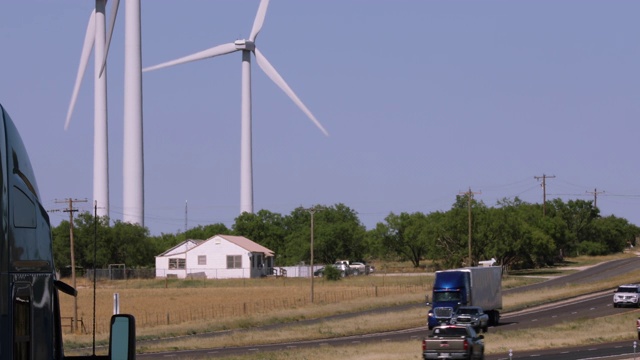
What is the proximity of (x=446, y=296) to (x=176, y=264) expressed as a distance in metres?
91.8

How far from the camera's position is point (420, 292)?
10175cm

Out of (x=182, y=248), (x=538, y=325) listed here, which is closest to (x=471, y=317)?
(x=538, y=325)

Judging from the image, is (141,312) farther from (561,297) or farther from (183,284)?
(183,284)

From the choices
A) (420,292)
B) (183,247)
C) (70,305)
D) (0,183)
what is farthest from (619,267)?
(0,183)

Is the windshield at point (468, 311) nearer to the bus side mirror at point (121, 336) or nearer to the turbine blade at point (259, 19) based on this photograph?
the bus side mirror at point (121, 336)

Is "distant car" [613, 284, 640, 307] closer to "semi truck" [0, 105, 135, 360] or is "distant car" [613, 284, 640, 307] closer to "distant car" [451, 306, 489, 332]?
"distant car" [451, 306, 489, 332]

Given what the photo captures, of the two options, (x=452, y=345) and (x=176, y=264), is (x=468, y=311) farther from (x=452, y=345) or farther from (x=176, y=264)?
(x=176, y=264)

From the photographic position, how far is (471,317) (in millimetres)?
61062

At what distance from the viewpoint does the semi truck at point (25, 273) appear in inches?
203

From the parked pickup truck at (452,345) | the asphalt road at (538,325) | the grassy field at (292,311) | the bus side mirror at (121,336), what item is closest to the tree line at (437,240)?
the grassy field at (292,311)

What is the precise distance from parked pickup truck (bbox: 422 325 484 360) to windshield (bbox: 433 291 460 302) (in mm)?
21817

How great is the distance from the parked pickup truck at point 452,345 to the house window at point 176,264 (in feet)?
365

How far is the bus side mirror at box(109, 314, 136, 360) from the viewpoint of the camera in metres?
6.32

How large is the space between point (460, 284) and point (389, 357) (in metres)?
20.7
